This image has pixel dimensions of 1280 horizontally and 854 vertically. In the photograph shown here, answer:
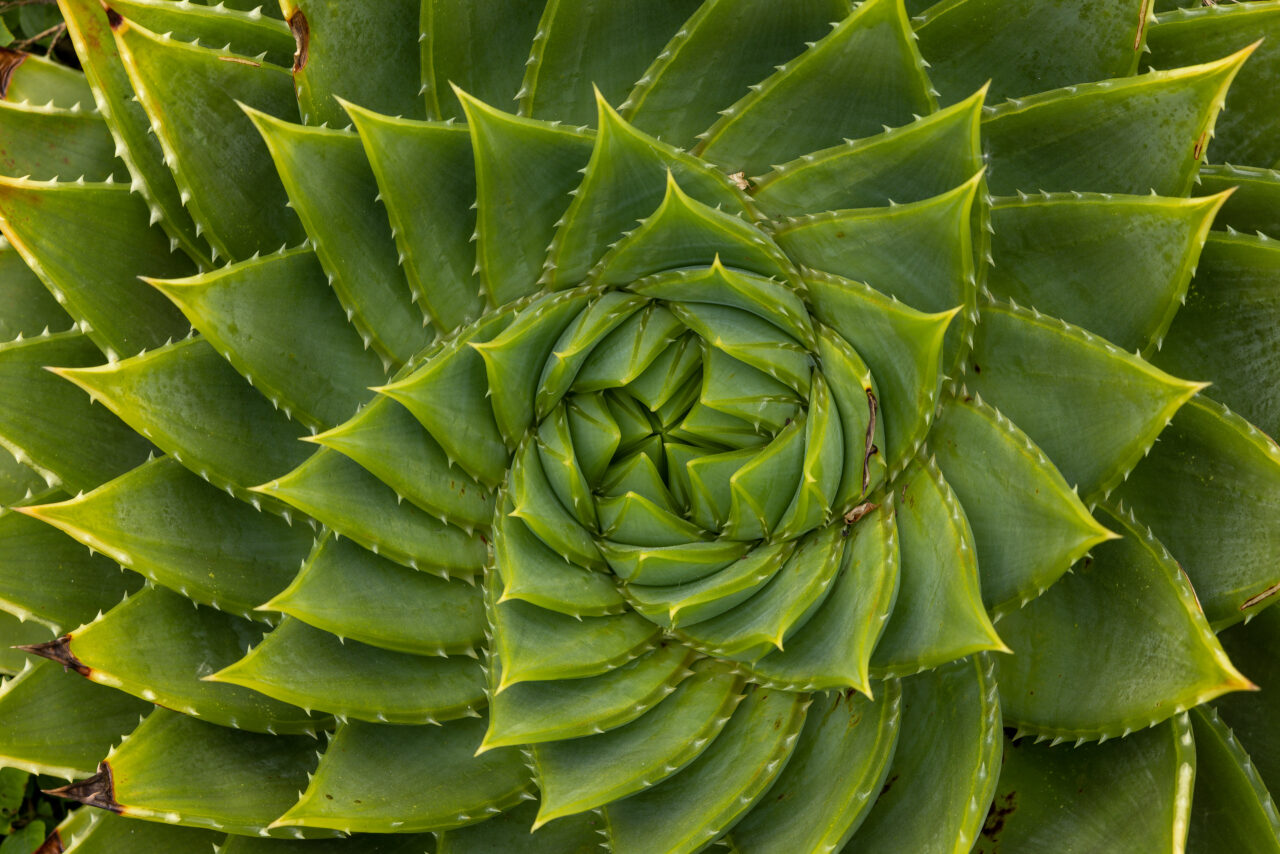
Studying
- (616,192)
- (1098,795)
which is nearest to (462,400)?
(616,192)

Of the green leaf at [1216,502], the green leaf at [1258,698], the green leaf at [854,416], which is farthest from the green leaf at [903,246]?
the green leaf at [1258,698]

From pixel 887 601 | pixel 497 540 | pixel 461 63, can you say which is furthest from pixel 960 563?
pixel 461 63

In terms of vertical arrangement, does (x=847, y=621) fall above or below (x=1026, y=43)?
below

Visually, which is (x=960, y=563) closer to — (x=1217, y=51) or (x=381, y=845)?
(x=1217, y=51)

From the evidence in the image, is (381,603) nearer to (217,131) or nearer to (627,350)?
(627,350)

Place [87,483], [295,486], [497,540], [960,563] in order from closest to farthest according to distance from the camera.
Answer: [960,563]
[295,486]
[497,540]
[87,483]

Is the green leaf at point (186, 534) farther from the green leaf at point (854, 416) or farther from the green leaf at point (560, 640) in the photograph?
the green leaf at point (854, 416)
